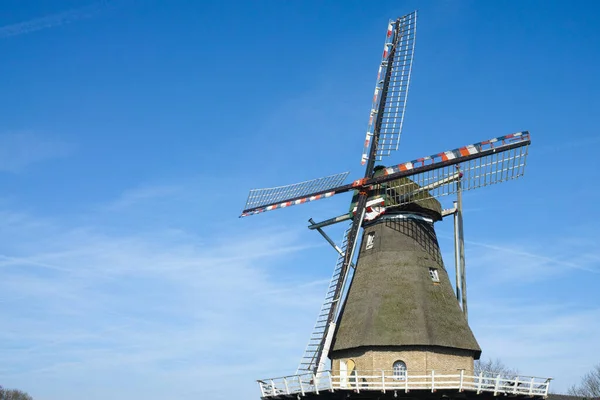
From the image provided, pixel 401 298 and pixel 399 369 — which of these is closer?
pixel 399 369

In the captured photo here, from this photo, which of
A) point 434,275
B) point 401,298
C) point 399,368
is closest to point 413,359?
point 399,368

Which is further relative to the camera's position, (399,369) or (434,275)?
(434,275)

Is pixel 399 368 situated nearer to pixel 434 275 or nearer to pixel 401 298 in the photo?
pixel 401 298

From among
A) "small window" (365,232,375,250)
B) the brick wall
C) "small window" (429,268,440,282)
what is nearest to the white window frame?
the brick wall

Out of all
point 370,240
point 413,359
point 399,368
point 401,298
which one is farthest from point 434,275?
point 399,368

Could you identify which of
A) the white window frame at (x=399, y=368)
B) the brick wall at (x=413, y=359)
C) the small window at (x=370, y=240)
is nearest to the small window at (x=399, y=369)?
the white window frame at (x=399, y=368)

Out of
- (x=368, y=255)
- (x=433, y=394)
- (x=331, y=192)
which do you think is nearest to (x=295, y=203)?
(x=331, y=192)

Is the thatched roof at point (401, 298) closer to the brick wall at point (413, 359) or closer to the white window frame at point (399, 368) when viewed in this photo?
the brick wall at point (413, 359)

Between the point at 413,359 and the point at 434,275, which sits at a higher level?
the point at 434,275

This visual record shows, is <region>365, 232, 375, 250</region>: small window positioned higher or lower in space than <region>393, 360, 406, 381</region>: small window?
higher

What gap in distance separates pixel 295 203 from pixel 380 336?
770 centimetres

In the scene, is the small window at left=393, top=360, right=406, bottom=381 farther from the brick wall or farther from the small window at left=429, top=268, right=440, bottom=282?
the small window at left=429, top=268, right=440, bottom=282

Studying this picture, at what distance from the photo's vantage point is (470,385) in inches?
1025

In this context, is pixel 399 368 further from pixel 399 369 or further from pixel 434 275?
pixel 434 275
